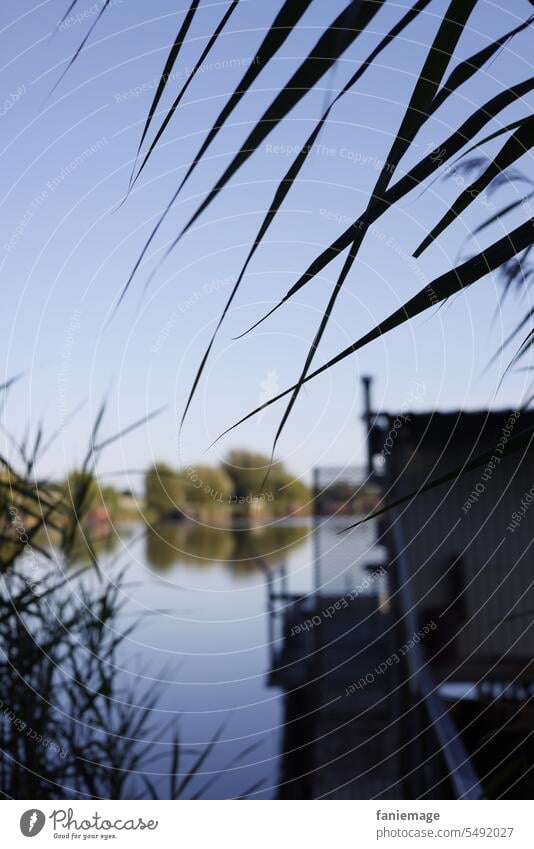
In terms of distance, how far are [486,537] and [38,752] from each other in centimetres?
422

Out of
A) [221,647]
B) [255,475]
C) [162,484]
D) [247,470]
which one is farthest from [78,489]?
[221,647]

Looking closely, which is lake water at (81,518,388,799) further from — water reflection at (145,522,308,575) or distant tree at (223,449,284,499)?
water reflection at (145,522,308,575)

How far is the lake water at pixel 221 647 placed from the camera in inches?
73.3

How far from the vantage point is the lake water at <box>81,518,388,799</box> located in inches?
73.3

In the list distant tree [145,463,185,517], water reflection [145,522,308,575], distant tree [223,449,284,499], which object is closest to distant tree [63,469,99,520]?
distant tree [145,463,185,517]

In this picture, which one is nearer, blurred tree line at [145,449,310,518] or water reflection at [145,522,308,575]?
blurred tree line at [145,449,310,518]

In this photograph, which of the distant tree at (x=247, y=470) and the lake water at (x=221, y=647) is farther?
the lake water at (x=221, y=647)

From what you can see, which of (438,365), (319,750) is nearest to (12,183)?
(438,365)

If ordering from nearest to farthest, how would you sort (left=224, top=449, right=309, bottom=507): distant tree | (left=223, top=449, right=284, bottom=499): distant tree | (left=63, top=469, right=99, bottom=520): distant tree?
(left=224, top=449, right=309, bottom=507): distant tree → (left=223, top=449, right=284, bottom=499): distant tree → (left=63, top=469, right=99, bottom=520): distant tree

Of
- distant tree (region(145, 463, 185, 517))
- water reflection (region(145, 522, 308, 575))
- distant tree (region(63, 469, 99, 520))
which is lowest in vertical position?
distant tree (region(63, 469, 99, 520))

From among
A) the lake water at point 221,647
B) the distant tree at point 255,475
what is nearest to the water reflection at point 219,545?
the lake water at point 221,647

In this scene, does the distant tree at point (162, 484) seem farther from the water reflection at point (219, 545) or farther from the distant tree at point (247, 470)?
the water reflection at point (219, 545)

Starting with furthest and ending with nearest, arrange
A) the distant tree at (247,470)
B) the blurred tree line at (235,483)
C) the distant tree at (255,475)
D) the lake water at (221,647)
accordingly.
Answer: the lake water at (221,647)
the blurred tree line at (235,483)
the distant tree at (247,470)
the distant tree at (255,475)

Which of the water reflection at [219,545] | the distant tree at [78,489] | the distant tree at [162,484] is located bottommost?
the distant tree at [78,489]
